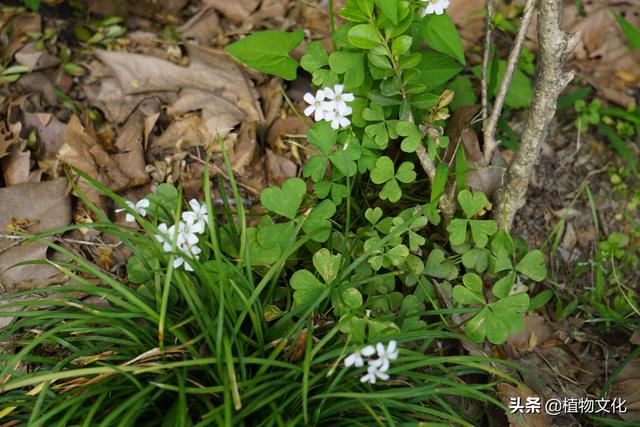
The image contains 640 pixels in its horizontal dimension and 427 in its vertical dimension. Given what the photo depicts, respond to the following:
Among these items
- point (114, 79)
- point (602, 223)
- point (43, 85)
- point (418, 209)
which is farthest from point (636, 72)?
point (43, 85)

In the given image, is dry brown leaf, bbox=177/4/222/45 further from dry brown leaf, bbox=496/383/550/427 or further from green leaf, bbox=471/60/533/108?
dry brown leaf, bbox=496/383/550/427

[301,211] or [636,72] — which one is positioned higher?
[636,72]

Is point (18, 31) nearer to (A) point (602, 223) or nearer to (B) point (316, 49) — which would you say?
(B) point (316, 49)

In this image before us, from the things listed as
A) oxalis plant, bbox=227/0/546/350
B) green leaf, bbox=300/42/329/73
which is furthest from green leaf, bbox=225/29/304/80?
green leaf, bbox=300/42/329/73

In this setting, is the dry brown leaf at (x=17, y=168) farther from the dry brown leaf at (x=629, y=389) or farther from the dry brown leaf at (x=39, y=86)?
the dry brown leaf at (x=629, y=389)

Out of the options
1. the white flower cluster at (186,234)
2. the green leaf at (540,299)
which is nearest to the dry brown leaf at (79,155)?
the white flower cluster at (186,234)

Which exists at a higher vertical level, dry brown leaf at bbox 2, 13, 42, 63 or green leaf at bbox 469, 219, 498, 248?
dry brown leaf at bbox 2, 13, 42, 63

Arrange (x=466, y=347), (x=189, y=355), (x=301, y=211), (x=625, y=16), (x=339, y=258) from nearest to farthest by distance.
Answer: (x=189, y=355) < (x=339, y=258) < (x=466, y=347) < (x=301, y=211) < (x=625, y=16)
